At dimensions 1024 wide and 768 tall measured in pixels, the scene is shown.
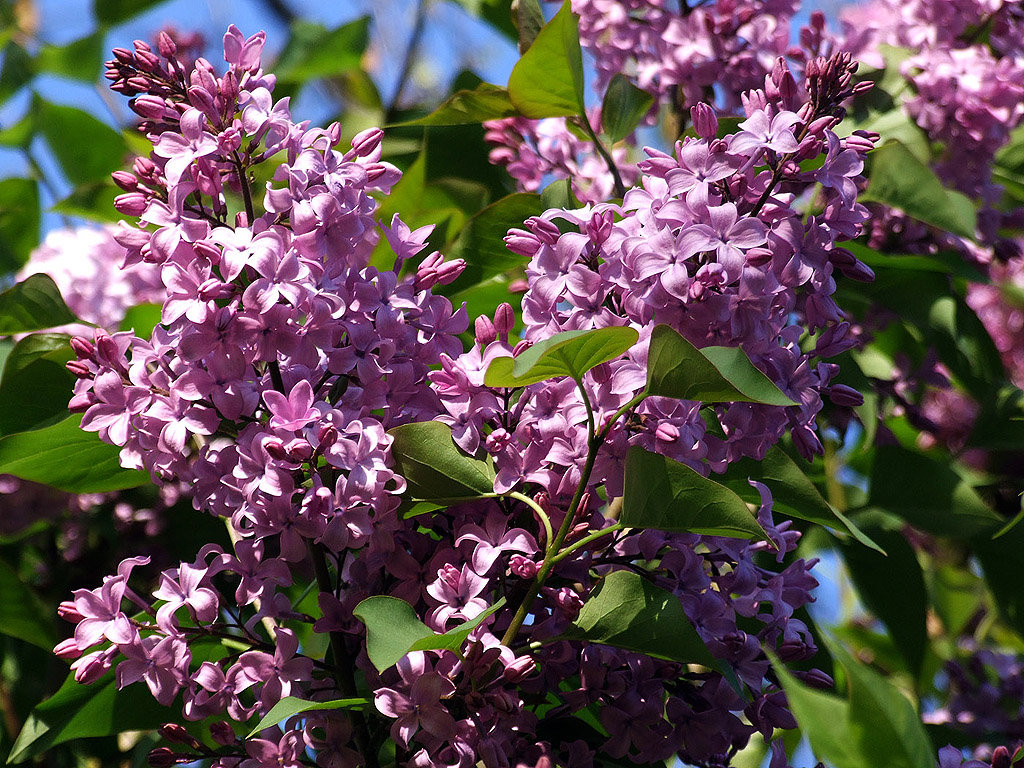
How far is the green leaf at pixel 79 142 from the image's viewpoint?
2.03 m

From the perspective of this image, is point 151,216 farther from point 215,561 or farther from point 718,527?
point 718,527

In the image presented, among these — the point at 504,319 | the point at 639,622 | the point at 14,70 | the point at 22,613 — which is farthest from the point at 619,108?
the point at 14,70

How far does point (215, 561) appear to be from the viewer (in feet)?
3.22

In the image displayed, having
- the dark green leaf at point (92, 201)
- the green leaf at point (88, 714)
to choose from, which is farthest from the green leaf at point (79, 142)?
the green leaf at point (88, 714)

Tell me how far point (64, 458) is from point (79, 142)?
1.16m

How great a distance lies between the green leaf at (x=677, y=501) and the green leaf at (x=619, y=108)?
0.68 meters

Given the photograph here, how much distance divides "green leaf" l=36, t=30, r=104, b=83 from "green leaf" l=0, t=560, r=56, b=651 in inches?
47.6

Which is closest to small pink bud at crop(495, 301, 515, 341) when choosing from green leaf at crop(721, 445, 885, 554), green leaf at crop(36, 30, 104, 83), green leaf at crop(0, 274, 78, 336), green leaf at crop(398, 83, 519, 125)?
green leaf at crop(721, 445, 885, 554)

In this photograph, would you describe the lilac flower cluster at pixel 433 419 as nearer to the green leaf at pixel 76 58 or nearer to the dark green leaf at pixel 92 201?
the dark green leaf at pixel 92 201

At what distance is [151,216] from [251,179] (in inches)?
4.3

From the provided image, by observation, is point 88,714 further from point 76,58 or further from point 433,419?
point 76,58

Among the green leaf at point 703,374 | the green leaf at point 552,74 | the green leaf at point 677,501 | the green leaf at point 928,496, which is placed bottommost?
the green leaf at point 928,496

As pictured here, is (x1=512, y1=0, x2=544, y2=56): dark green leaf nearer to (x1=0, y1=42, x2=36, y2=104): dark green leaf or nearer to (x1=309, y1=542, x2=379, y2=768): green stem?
(x1=309, y1=542, x2=379, y2=768): green stem

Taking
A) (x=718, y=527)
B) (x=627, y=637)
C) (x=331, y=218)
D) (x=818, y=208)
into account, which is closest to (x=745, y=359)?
(x=718, y=527)
